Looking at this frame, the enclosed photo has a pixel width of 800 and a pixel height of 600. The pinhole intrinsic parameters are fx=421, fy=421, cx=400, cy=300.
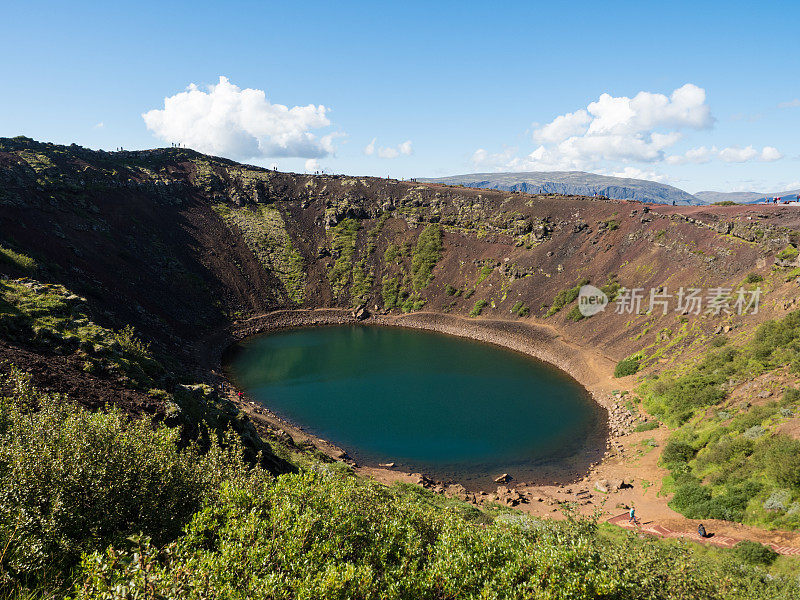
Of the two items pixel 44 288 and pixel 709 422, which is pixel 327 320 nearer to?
pixel 44 288

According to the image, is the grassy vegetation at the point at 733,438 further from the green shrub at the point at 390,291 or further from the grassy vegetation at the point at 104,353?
the green shrub at the point at 390,291

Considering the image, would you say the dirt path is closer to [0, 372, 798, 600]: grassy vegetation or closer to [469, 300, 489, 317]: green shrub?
[0, 372, 798, 600]: grassy vegetation

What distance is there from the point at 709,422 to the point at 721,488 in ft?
34.5

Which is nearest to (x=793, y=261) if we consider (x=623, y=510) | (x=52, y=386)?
(x=623, y=510)

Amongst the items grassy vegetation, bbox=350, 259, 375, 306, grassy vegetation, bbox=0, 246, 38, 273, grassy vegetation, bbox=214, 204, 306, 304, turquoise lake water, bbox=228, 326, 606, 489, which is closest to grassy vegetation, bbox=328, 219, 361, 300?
grassy vegetation, bbox=350, 259, 375, 306

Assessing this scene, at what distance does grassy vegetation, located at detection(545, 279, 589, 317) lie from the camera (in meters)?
81.6

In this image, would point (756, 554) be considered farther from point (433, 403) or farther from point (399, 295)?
point (399, 295)

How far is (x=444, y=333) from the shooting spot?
88312mm

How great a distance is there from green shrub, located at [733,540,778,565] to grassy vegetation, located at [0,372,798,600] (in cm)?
725

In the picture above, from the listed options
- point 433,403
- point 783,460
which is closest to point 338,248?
point 433,403

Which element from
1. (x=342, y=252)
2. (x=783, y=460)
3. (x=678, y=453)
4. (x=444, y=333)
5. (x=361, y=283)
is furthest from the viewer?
(x=342, y=252)

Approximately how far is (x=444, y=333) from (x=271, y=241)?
52.3 meters

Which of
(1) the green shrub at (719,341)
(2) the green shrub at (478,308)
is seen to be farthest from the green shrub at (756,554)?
(2) the green shrub at (478,308)

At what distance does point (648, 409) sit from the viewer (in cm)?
5103
